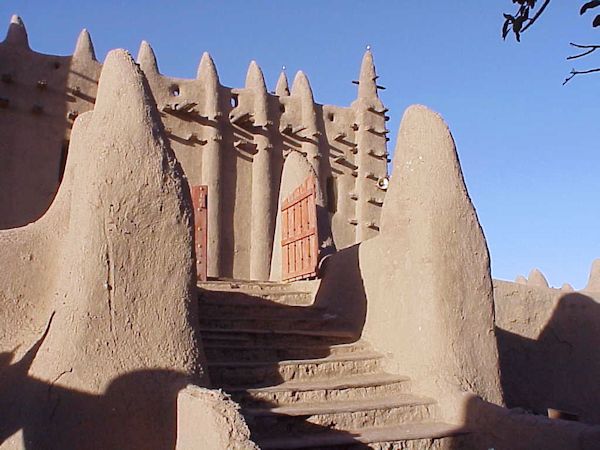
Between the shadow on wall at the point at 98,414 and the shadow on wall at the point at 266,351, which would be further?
the shadow on wall at the point at 266,351

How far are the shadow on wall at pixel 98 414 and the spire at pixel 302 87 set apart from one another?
1260 cm

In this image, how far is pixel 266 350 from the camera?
6531mm

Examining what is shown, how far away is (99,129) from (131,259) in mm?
1161

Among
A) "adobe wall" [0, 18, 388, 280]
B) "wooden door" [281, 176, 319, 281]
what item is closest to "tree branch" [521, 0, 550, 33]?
"wooden door" [281, 176, 319, 281]

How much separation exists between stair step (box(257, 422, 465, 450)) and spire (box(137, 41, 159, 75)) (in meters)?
11.0

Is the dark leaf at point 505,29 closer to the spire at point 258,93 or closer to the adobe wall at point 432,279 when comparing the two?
the adobe wall at point 432,279

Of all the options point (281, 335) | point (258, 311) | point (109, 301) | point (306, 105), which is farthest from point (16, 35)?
point (109, 301)

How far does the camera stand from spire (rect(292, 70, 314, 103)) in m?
16.8

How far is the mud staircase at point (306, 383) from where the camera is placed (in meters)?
5.27

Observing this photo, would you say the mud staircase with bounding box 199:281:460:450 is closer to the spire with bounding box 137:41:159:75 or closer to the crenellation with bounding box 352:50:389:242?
the spire with bounding box 137:41:159:75

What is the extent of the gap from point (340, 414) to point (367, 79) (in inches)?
542

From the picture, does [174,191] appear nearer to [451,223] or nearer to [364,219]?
[451,223]

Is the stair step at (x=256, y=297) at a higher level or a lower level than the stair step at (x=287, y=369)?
higher

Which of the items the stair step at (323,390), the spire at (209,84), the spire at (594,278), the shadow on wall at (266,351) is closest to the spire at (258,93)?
the spire at (209,84)
